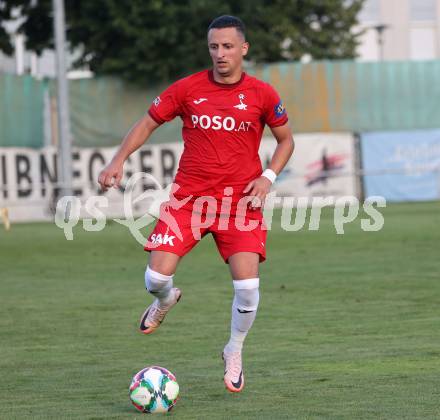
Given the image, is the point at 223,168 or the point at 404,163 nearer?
the point at 223,168

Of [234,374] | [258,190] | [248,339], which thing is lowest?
[248,339]

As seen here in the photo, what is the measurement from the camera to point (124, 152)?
8438 millimetres

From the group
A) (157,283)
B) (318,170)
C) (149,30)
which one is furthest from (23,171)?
(157,283)

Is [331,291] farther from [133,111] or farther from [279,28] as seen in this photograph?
[279,28]

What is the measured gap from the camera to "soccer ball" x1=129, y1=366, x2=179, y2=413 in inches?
297

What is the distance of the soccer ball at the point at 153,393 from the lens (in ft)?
24.8

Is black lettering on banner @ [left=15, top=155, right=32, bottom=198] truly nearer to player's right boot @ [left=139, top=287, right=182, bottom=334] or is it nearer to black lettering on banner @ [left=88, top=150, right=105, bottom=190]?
black lettering on banner @ [left=88, top=150, right=105, bottom=190]

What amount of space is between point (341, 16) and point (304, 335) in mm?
38683

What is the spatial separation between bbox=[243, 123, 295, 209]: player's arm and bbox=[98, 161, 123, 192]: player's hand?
0.83 metres

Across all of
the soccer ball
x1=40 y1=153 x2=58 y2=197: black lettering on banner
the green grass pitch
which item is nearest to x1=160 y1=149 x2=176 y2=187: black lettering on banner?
x1=40 y1=153 x2=58 y2=197: black lettering on banner

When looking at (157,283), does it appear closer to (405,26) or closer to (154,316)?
(154,316)

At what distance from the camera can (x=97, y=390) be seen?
332 inches

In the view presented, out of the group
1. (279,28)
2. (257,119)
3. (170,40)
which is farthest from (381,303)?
(279,28)

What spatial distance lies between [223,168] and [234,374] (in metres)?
1.34
